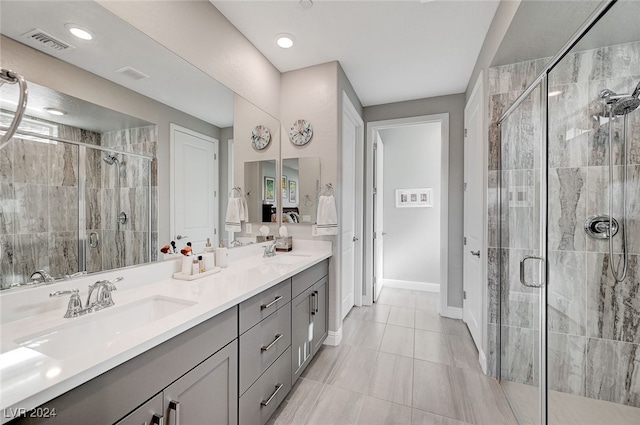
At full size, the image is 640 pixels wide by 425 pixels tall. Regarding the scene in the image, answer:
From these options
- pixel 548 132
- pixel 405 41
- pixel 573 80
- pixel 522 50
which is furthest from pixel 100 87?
pixel 573 80

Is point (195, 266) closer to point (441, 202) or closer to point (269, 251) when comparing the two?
point (269, 251)

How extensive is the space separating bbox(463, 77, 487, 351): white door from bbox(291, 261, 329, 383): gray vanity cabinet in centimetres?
131

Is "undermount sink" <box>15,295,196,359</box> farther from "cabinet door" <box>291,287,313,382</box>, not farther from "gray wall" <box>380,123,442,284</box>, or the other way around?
"gray wall" <box>380,123,442,284</box>

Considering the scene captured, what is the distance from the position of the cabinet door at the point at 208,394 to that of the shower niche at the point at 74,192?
680 mm

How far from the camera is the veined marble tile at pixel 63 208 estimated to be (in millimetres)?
1052

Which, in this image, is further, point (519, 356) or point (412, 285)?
point (412, 285)

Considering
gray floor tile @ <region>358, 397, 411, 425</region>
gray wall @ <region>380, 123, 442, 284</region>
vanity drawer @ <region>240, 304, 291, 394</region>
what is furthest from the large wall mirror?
gray wall @ <region>380, 123, 442, 284</region>

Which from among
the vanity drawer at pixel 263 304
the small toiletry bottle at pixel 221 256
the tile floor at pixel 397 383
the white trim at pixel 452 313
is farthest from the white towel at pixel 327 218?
the white trim at pixel 452 313

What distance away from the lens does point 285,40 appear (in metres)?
2.14

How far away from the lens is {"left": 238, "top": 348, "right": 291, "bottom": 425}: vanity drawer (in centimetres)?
128

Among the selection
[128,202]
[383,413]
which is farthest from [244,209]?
[383,413]

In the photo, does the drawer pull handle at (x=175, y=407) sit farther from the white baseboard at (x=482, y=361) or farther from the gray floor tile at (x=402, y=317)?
the gray floor tile at (x=402, y=317)

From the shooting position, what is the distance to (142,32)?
1.38 meters

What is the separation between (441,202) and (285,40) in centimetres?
240
